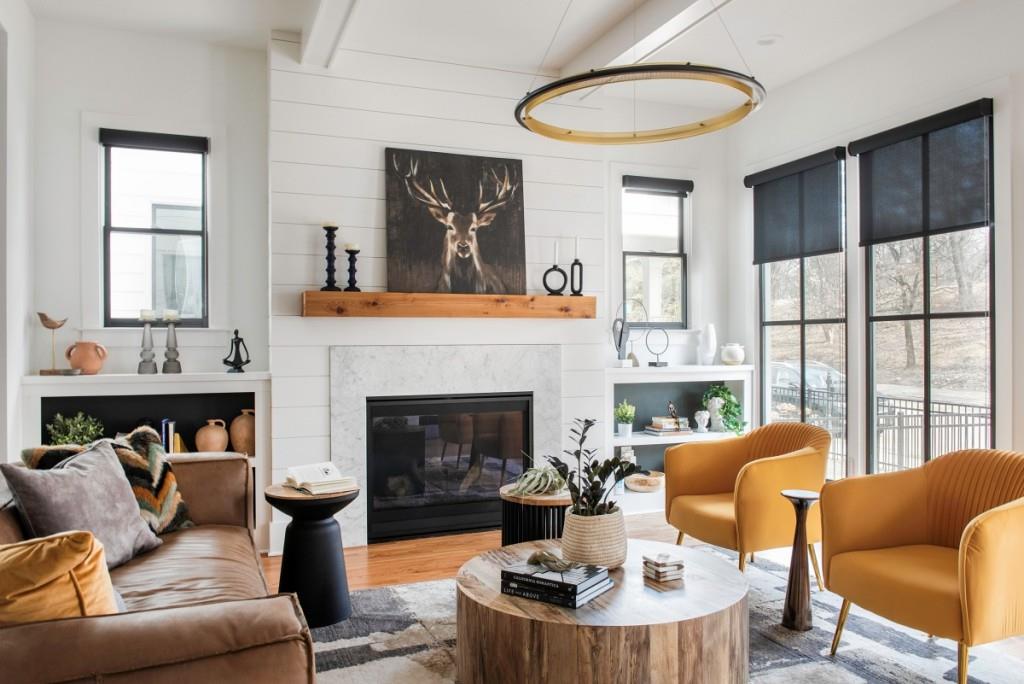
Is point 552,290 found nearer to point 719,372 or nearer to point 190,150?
point 719,372

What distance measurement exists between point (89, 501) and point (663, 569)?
6.41 feet

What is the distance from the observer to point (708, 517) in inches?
140

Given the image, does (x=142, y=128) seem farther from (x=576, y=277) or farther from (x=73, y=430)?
(x=576, y=277)

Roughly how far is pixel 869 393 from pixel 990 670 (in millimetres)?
Result: 2098

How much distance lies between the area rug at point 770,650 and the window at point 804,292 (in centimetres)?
183

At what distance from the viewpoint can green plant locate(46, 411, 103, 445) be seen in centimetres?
402

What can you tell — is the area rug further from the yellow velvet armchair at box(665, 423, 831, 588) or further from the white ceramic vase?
the white ceramic vase

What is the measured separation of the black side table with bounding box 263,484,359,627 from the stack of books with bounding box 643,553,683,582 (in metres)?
1.39

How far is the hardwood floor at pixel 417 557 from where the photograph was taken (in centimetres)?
383

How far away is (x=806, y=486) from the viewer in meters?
3.61

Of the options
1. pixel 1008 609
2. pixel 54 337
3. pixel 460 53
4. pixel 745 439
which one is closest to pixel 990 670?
pixel 1008 609

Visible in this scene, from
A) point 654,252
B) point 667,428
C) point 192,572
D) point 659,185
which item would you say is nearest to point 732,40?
point 659,185

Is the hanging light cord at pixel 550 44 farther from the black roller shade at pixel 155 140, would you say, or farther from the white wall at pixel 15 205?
the white wall at pixel 15 205

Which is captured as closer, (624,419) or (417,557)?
(417,557)
